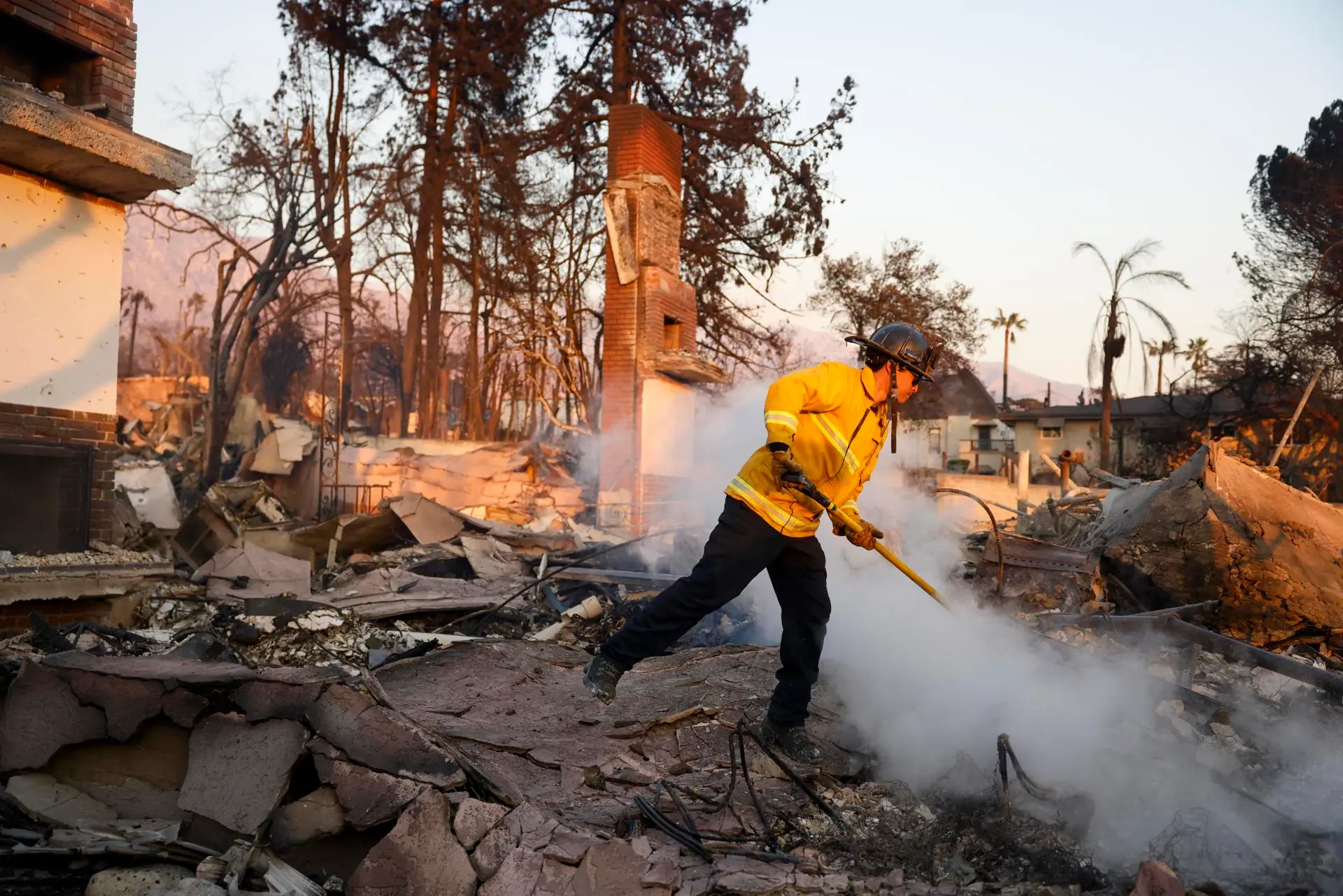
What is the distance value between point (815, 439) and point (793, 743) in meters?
1.45

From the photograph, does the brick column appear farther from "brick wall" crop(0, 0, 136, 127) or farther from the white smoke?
"brick wall" crop(0, 0, 136, 127)

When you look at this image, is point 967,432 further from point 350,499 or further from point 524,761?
point 524,761

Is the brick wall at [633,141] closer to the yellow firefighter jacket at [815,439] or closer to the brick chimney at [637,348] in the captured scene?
the brick chimney at [637,348]

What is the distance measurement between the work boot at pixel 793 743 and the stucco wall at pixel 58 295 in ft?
18.7

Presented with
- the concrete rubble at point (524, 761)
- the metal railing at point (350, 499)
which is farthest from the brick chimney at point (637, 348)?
the concrete rubble at point (524, 761)

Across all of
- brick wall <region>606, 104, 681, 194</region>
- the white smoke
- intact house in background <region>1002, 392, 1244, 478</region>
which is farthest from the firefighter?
intact house in background <region>1002, 392, 1244, 478</region>

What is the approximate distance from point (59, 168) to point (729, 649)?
5.78 m

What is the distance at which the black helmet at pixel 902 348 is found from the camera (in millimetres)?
4551

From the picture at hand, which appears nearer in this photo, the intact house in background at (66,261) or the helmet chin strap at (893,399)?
the helmet chin strap at (893,399)

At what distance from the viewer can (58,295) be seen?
22.3 feet

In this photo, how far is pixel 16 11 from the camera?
6.28 metres

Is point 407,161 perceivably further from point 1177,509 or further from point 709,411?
point 1177,509

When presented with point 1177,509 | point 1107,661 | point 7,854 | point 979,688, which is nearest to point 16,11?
point 7,854

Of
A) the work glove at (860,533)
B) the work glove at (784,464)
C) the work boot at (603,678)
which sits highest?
the work glove at (784,464)
